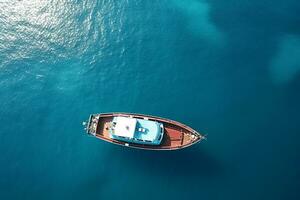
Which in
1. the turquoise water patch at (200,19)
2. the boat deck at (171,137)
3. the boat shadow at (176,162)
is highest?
the turquoise water patch at (200,19)

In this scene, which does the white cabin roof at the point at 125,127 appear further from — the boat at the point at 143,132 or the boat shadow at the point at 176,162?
the boat shadow at the point at 176,162

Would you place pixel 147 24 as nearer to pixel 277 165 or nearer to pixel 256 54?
pixel 256 54

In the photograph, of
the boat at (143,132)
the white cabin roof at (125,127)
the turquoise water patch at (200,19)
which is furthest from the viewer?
the turquoise water patch at (200,19)

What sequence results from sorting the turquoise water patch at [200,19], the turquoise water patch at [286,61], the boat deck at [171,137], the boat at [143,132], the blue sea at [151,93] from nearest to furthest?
the boat at [143,132], the boat deck at [171,137], the blue sea at [151,93], the turquoise water patch at [286,61], the turquoise water patch at [200,19]

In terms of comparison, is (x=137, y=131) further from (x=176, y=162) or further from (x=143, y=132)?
(x=176, y=162)

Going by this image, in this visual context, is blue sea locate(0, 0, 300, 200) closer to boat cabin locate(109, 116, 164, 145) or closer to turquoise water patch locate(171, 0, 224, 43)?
turquoise water patch locate(171, 0, 224, 43)

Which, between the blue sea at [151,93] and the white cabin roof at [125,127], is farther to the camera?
the blue sea at [151,93]

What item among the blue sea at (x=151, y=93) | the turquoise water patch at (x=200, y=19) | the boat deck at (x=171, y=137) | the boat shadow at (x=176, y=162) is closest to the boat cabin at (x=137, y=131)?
the boat deck at (x=171, y=137)

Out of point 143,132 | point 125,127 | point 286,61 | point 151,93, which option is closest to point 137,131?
point 143,132
